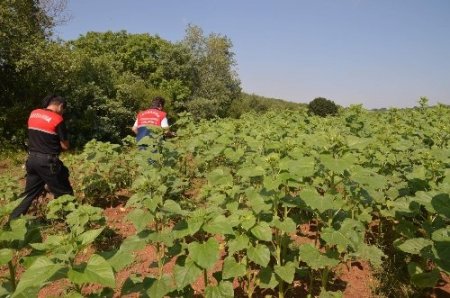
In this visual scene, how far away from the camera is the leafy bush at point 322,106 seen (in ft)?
105

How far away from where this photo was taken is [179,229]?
8.49 feet

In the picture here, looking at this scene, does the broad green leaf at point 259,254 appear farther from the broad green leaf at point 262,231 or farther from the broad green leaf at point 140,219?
the broad green leaf at point 140,219

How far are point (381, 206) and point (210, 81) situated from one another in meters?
27.2

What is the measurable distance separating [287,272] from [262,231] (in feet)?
1.77

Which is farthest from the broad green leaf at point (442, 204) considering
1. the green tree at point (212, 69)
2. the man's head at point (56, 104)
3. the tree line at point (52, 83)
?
the green tree at point (212, 69)

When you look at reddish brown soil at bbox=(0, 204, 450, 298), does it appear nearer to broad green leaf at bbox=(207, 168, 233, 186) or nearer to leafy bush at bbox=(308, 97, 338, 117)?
broad green leaf at bbox=(207, 168, 233, 186)

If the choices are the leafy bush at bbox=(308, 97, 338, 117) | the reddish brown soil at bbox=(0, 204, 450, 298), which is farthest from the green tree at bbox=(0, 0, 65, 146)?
the leafy bush at bbox=(308, 97, 338, 117)

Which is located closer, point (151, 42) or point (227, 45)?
point (151, 42)

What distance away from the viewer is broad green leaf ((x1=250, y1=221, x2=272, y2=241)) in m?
2.75

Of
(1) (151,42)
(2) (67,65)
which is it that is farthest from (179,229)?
(1) (151,42)

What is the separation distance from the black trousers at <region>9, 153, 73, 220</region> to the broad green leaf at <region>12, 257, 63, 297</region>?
3908 millimetres

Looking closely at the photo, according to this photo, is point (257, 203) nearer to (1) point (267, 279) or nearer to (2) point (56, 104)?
(1) point (267, 279)

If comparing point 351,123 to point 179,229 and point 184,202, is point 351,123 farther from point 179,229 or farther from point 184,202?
point 179,229

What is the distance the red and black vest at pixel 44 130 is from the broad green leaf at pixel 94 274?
4016 mm
